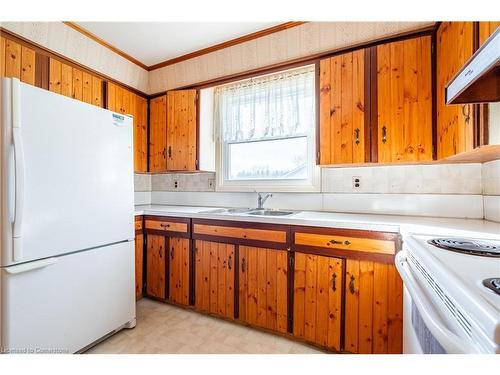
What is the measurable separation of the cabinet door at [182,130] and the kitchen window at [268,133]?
0.26 metres

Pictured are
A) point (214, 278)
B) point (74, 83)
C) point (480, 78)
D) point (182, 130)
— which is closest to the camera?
point (480, 78)

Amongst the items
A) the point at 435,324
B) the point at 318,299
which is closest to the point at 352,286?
the point at 318,299

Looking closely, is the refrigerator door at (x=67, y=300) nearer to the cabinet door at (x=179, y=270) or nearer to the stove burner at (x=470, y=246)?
the cabinet door at (x=179, y=270)

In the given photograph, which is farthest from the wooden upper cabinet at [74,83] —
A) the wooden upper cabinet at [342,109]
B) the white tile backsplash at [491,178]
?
the white tile backsplash at [491,178]

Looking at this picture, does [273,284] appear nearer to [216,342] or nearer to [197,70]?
[216,342]

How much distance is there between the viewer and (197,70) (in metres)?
2.56

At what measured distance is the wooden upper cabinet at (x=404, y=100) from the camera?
159 centimetres

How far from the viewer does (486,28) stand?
1024 mm

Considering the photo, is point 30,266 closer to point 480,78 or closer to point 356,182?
point 480,78

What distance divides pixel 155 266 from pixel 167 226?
0.44 metres

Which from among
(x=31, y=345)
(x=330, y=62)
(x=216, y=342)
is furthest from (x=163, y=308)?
(x=330, y=62)

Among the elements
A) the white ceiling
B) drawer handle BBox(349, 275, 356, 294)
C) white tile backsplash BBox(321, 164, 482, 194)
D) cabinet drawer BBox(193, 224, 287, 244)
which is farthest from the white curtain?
drawer handle BBox(349, 275, 356, 294)
